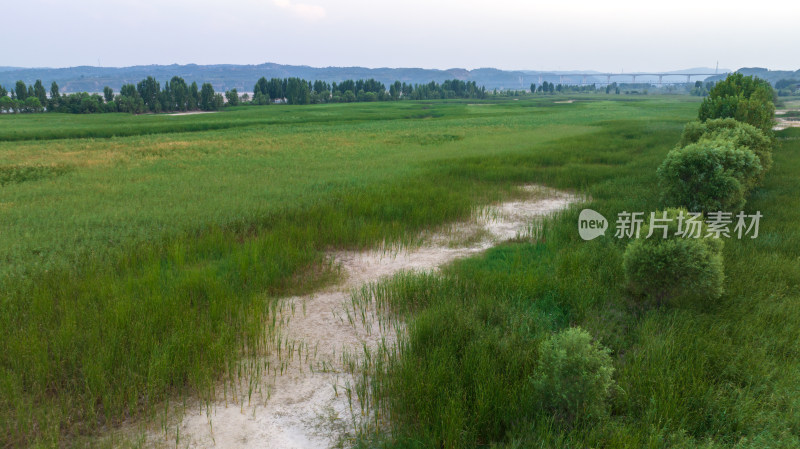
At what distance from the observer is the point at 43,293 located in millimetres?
6301

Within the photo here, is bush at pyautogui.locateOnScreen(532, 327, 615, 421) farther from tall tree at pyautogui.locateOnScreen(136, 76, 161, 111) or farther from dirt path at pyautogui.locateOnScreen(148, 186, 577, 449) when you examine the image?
tall tree at pyautogui.locateOnScreen(136, 76, 161, 111)

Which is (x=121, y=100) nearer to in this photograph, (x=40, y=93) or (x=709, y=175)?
(x=40, y=93)

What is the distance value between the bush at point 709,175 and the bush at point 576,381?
8.11 meters

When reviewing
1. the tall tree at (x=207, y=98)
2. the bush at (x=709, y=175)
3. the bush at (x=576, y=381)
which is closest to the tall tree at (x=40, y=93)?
the tall tree at (x=207, y=98)

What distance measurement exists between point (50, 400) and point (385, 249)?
245 inches

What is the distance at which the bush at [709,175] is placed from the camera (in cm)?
1014

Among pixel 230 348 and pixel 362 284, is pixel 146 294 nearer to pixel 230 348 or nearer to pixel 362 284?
pixel 230 348

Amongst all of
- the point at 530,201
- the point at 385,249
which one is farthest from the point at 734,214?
the point at 385,249

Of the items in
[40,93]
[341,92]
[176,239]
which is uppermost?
[341,92]

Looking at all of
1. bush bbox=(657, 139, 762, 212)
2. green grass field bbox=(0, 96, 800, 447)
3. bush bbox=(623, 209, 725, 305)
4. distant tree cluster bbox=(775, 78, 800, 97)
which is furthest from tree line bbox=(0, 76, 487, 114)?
distant tree cluster bbox=(775, 78, 800, 97)

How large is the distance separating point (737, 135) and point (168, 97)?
264 ft

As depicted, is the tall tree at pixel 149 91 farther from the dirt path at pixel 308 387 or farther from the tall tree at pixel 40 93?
the dirt path at pixel 308 387

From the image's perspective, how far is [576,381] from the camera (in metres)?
3.95

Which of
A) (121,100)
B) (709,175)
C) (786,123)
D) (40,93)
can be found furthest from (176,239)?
(40,93)
